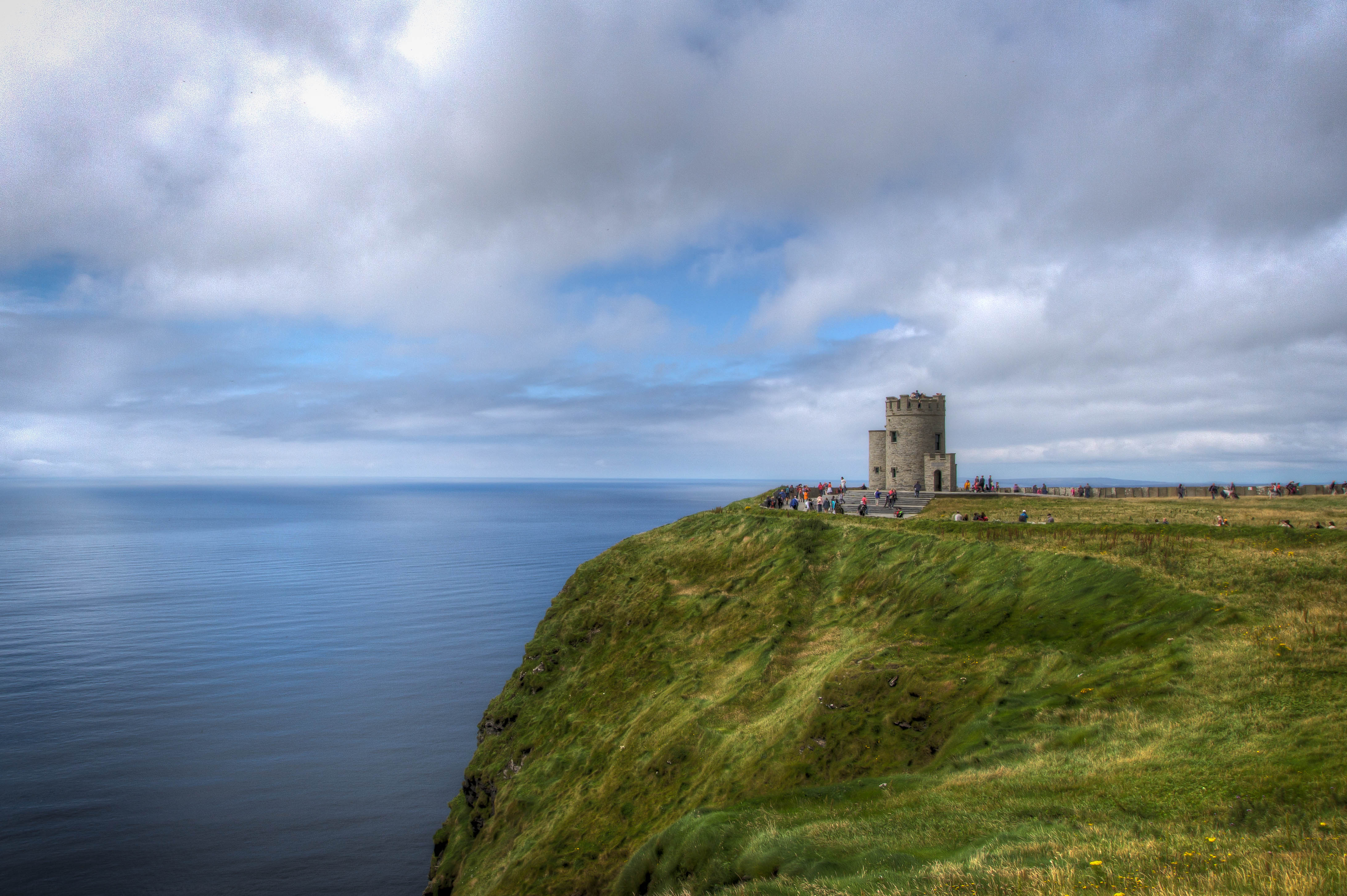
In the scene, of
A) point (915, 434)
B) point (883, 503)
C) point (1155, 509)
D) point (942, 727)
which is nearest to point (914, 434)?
point (915, 434)

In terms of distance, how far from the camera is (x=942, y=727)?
17297 mm

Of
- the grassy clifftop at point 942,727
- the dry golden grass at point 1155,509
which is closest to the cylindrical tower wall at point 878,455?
the dry golden grass at point 1155,509

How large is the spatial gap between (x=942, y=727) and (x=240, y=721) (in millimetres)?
48833

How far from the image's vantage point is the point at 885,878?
975cm

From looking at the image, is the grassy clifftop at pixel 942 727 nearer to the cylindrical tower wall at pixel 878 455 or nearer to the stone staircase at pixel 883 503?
Answer: the stone staircase at pixel 883 503

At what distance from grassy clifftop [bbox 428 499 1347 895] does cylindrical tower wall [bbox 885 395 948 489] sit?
1151 inches

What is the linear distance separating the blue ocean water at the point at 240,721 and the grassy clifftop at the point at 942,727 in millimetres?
8465

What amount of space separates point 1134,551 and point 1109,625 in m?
7.41

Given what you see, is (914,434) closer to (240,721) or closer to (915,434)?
(915,434)

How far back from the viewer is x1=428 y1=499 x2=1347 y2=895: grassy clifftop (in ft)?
33.4

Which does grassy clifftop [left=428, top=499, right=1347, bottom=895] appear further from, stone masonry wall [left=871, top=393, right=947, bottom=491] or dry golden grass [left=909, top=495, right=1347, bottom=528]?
stone masonry wall [left=871, top=393, right=947, bottom=491]

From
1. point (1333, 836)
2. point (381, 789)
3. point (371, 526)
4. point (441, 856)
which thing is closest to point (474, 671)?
point (381, 789)

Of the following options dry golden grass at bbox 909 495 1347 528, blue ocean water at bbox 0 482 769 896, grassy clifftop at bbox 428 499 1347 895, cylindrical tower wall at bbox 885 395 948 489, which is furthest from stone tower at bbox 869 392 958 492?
blue ocean water at bbox 0 482 769 896

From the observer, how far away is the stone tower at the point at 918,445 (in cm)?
6291
